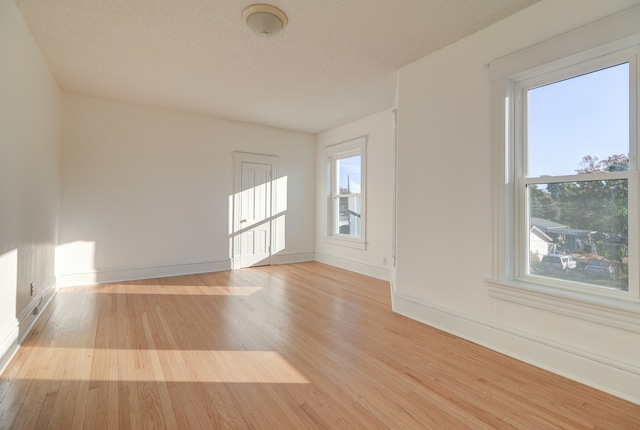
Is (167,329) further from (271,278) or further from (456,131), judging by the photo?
(456,131)

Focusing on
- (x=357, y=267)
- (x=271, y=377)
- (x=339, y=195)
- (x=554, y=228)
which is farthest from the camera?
(x=339, y=195)

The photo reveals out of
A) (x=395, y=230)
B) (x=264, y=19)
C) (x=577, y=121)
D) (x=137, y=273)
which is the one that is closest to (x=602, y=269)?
(x=577, y=121)

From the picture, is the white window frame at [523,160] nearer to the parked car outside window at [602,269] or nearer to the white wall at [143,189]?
the parked car outside window at [602,269]

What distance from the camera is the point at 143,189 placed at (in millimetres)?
4605

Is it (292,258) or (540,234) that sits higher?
(540,234)

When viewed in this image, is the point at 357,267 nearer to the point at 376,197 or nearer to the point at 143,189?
the point at 376,197

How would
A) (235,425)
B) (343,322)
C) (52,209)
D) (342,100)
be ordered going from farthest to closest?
(342,100) < (52,209) < (343,322) < (235,425)

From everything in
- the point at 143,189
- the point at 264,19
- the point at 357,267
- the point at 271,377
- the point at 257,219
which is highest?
the point at 264,19

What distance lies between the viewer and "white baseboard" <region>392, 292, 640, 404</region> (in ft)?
5.87

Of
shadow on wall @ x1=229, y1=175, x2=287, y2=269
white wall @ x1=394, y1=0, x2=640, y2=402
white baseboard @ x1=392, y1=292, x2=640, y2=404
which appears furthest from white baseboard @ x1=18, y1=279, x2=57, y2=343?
white baseboard @ x1=392, y1=292, x2=640, y2=404

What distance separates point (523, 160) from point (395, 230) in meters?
1.41

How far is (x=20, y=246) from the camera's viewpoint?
2.50 metres

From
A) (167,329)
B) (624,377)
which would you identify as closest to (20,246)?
(167,329)

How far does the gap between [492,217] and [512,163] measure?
1.49ft
